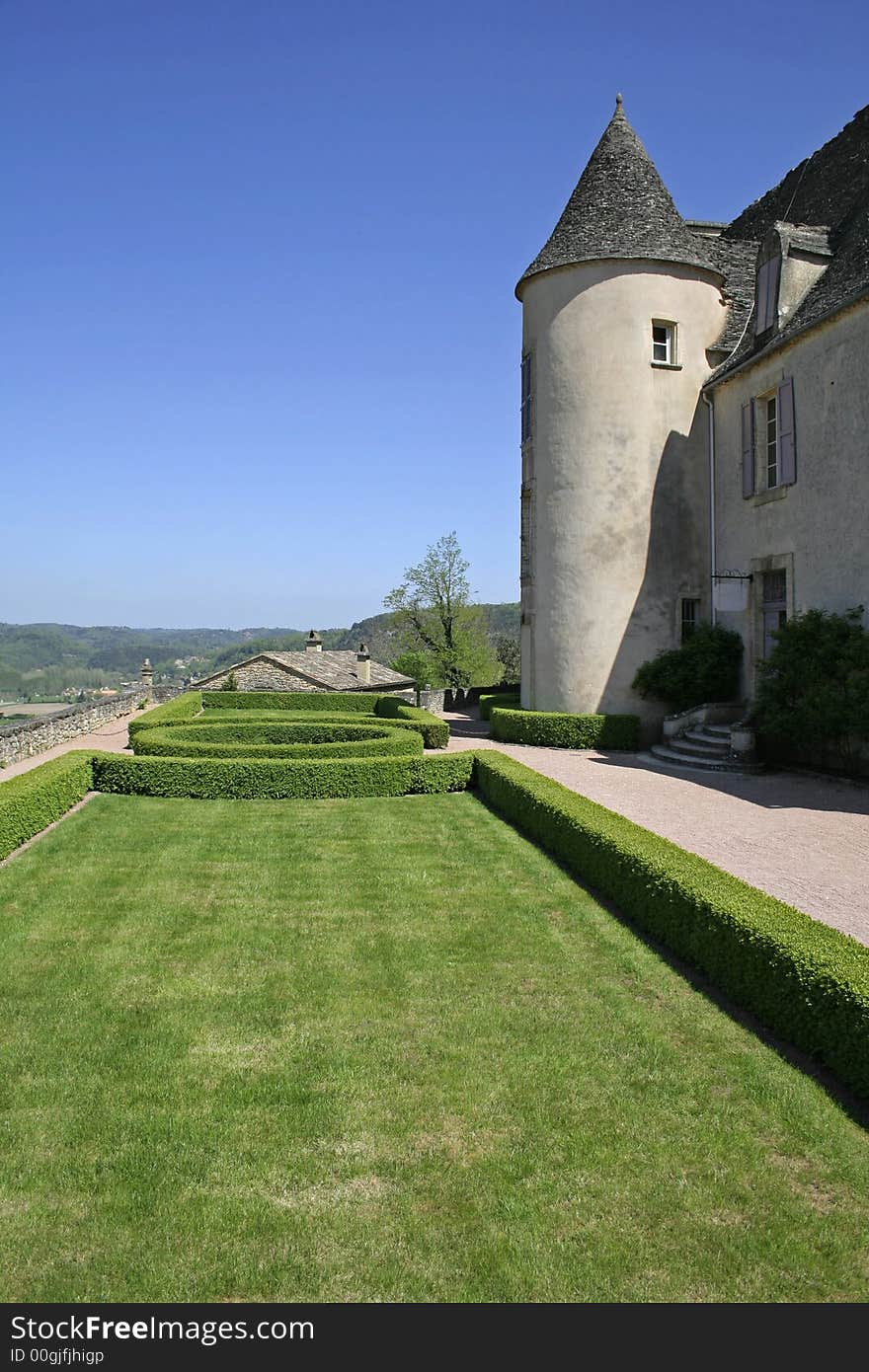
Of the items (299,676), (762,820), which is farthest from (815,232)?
Result: (299,676)

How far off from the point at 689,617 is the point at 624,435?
4691 millimetres

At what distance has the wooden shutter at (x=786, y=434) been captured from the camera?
18.1 m

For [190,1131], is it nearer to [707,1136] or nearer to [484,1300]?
[484,1300]

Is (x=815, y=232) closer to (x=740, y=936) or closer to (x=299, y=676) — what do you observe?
(x=740, y=936)

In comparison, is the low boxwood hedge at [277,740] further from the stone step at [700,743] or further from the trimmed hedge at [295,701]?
the trimmed hedge at [295,701]

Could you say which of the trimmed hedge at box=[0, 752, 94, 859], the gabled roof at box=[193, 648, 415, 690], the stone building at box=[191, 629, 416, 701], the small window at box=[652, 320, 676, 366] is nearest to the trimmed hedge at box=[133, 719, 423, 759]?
the trimmed hedge at box=[0, 752, 94, 859]

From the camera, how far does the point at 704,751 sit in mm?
19156

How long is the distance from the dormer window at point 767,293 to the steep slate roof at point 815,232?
36 centimetres

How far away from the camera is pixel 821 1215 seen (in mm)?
4531

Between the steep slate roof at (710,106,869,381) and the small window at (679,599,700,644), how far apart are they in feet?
17.5

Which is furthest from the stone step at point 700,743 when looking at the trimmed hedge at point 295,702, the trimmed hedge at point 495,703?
the trimmed hedge at point 295,702

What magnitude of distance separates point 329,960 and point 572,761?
40.5 feet

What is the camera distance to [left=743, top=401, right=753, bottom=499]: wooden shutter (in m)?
20.0

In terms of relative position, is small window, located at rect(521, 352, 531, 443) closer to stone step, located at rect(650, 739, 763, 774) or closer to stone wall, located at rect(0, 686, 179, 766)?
stone step, located at rect(650, 739, 763, 774)
